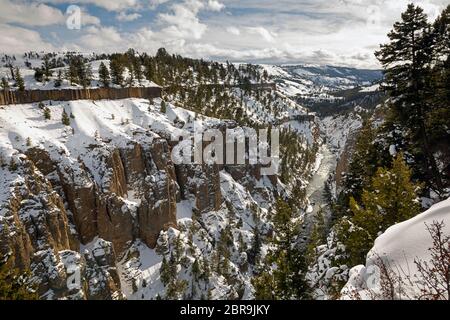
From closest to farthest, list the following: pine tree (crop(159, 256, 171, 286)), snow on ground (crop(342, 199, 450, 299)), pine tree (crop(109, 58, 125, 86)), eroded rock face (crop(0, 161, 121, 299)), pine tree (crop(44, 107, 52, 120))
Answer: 1. snow on ground (crop(342, 199, 450, 299))
2. eroded rock face (crop(0, 161, 121, 299))
3. pine tree (crop(159, 256, 171, 286))
4. pine tree (crop(44, 107, 52, 120))
5. pine tree (crop(109, 58, 125, 86))

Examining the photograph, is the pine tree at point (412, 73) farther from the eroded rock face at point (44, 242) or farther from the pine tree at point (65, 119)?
the pine tree at point (65, 119)

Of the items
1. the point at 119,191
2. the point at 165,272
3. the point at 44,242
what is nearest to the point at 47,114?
the point at 119,191

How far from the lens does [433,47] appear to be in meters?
24.5

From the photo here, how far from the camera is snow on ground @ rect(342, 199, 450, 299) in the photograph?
10.6m

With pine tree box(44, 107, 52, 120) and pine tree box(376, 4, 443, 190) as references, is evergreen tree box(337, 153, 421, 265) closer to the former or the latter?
pine tree box(376, 4, 443, 190)

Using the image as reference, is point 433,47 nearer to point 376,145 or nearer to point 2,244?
point 376,145

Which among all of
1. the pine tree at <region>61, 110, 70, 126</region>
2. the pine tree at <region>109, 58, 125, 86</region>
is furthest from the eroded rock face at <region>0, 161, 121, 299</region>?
the pine tree at <region>109, 58, 125, 86</region>

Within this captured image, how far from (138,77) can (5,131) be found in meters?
50.5

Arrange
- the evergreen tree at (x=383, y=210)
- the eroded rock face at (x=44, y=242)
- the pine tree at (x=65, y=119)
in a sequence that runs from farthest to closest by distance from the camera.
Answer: the pine tree at (x=65, y=119), the eroded rock face at (x=44, y=242), the evergreen tree at (x=383, y=210)

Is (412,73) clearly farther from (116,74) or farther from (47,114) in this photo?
(116,74)

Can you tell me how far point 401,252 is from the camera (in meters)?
11.5

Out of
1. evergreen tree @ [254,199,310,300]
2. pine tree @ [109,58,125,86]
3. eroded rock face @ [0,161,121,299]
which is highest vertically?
pine tree @ [109,58,125,86]

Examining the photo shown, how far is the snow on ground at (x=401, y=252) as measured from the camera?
10625 mm

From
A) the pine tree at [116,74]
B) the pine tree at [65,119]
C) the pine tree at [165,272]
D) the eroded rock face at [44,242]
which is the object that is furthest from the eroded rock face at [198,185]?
the pine tree at [116,74]
